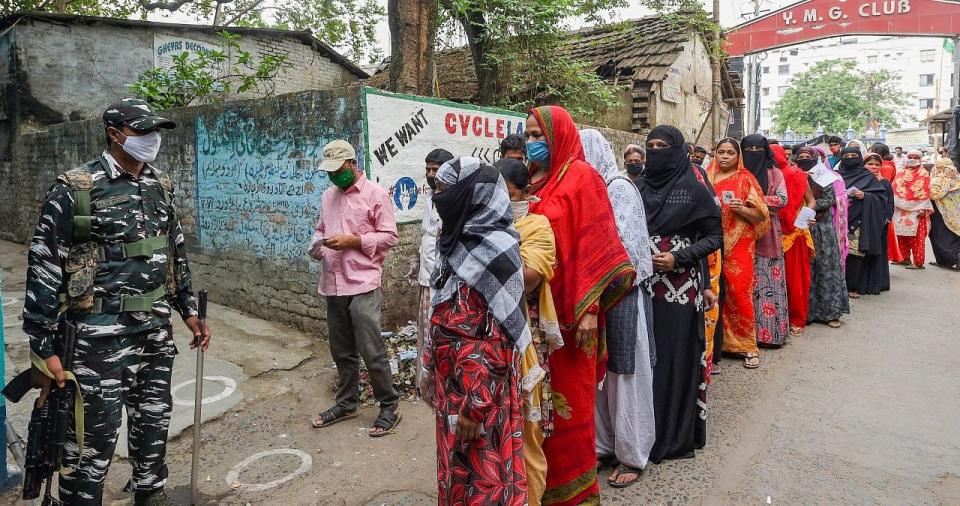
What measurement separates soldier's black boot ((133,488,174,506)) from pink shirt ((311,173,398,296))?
4.70ft

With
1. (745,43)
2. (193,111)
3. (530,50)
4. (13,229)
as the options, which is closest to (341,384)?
(193,111)

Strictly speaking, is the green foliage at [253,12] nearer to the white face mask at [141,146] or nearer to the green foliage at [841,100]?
the white face mask at [141,146]

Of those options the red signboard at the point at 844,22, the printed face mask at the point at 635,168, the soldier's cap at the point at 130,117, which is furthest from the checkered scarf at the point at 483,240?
the red signboard at the point at 844,22

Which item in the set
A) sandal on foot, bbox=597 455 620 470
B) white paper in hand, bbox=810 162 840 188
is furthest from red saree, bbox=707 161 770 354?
sandal on foot, bbox=597 455 620 470

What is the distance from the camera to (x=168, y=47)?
38.8 feet

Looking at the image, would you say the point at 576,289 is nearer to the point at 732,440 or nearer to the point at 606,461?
the point at 606,461

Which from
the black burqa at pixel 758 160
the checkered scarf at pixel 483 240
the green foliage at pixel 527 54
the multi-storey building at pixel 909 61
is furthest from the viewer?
the multi-storey building at pixel 909 61

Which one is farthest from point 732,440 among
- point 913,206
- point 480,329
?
point 913,206

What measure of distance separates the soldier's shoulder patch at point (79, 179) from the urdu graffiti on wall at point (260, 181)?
2.70 metres

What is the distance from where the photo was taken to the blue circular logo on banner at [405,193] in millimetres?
5341

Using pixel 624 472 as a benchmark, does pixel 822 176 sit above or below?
above

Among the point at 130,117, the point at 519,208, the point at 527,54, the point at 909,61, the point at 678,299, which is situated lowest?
the point at 678,299

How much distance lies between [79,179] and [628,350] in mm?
2561

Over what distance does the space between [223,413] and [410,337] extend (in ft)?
5.34
